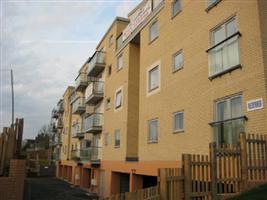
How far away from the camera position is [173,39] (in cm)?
1622

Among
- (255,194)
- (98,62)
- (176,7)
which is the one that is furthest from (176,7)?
(98,62)

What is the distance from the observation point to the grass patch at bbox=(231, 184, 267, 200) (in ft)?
25.9

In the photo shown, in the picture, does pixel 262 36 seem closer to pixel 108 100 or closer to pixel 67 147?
pixel 108 100

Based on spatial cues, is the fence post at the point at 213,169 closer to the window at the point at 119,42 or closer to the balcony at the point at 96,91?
the window at the point at 119,42

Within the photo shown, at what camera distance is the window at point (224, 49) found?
1127 cm

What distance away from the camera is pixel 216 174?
29.8 feet

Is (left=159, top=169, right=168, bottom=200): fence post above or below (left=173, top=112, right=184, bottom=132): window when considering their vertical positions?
below

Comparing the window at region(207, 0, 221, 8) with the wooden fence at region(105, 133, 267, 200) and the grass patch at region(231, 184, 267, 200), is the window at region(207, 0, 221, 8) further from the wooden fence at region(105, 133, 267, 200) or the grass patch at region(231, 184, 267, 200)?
the grass patch at region(231, 184, 267, 200)

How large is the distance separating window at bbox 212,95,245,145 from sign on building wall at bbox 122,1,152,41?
10.1 m

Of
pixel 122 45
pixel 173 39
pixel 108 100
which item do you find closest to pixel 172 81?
pixel 173 39

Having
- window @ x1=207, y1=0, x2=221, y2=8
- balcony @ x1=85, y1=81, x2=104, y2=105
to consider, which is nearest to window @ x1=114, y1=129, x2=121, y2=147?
balcony @ x1=85, y1=81, x2=104, y2=105

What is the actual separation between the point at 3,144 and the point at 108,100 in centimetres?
1818

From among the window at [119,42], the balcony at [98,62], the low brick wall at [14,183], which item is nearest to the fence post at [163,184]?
the low brick wall at [14,183]

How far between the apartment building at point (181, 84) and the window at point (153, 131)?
0.06 m
